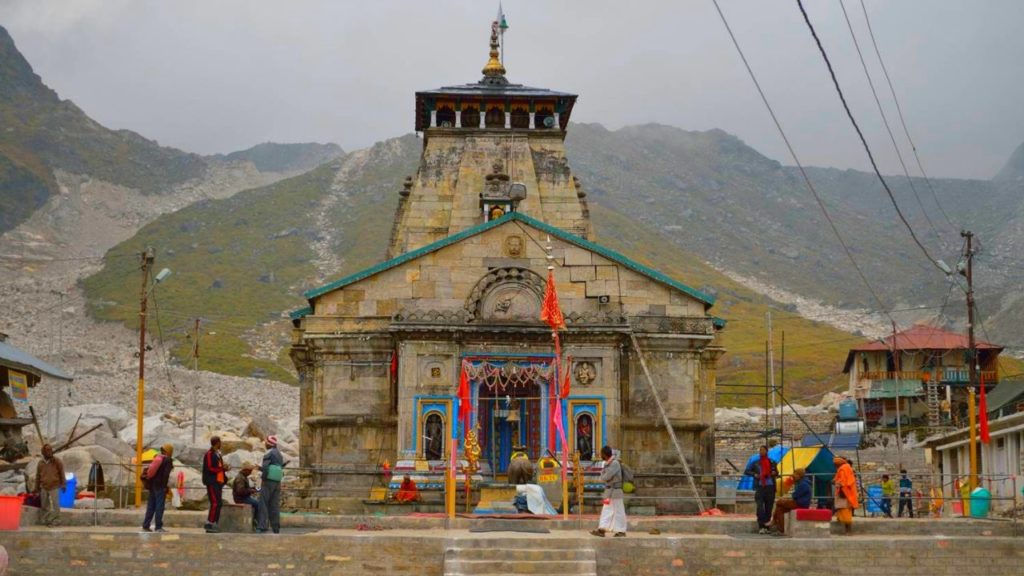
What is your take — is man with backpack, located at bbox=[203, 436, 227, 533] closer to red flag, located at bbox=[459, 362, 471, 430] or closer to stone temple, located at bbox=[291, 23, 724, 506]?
red flag, located at bbox=[459, 362, 471, 430]

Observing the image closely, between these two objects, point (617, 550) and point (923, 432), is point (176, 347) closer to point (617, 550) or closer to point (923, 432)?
point (923, 432)

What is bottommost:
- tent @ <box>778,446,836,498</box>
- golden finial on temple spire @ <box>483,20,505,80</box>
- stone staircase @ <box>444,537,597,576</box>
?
stone staircase @ <box>444,537,597,576</box>

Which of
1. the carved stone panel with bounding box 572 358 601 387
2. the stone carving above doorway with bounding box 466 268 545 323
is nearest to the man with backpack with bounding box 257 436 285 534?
the stone carving above doorway with bounding box 466 268 545 323

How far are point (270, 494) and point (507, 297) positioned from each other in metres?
14.1

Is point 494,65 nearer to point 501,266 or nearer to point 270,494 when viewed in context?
point 501,266

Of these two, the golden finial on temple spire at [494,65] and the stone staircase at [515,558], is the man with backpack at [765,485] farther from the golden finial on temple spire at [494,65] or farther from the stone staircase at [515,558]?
the golden finial on temple spire at [494,65]

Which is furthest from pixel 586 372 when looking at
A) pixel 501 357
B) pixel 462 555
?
pixel 462 555

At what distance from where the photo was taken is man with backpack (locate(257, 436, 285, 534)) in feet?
94.4

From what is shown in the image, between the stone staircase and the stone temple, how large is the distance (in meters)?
12.2

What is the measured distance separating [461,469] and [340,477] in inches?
160

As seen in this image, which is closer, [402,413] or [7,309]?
[402,413]

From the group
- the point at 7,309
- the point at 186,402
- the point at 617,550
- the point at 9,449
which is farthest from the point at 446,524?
the point at 7,309

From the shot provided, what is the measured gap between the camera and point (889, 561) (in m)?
27.7

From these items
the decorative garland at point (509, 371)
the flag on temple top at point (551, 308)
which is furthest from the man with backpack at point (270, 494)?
the decorative garland at point (509, 371)
